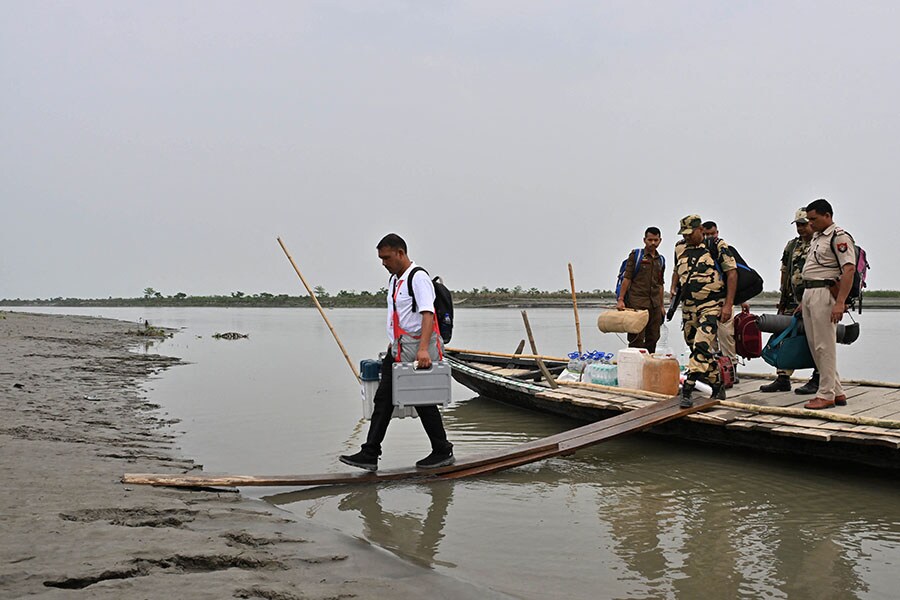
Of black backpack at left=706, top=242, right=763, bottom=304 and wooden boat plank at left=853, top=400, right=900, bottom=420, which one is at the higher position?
black backpack at left=706, top=242, right=763, bottom=304

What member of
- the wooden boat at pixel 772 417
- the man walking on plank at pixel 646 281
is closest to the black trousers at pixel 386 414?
the wooden boat at pixel 772 417

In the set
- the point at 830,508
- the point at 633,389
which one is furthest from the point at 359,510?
the point at 633,389

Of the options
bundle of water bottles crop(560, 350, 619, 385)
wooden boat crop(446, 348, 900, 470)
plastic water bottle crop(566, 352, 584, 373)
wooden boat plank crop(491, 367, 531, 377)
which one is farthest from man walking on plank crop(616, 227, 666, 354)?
wooden boat plank crop(491, 367, 531, 377)

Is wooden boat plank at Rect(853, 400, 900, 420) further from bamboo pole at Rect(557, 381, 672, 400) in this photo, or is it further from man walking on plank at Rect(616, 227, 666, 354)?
man walking on plank at Rect(616, 227, 666, 354)

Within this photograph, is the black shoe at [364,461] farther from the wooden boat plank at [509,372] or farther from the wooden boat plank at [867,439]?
the wooden boat plank at [509,372]

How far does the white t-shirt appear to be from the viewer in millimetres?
4996

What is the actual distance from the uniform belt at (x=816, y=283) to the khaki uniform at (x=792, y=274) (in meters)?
0.28

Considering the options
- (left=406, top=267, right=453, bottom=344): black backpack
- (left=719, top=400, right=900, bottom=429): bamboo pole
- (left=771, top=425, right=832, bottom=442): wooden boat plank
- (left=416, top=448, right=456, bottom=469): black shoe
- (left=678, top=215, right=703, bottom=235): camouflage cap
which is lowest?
(left=416, top=448, right=456, bottom=469): black shoe

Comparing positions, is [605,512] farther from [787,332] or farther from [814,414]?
[787,332]

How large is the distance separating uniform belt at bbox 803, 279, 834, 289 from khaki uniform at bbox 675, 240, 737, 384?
0.75 m

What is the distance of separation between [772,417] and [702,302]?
51.4 inches

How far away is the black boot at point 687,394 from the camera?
6375 mm

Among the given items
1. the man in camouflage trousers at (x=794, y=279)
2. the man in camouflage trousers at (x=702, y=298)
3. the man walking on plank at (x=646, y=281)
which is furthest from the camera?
the man walking on plank at (x=646, y=281)

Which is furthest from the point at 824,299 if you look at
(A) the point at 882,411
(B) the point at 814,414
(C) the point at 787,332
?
(A) the point at 882,411
